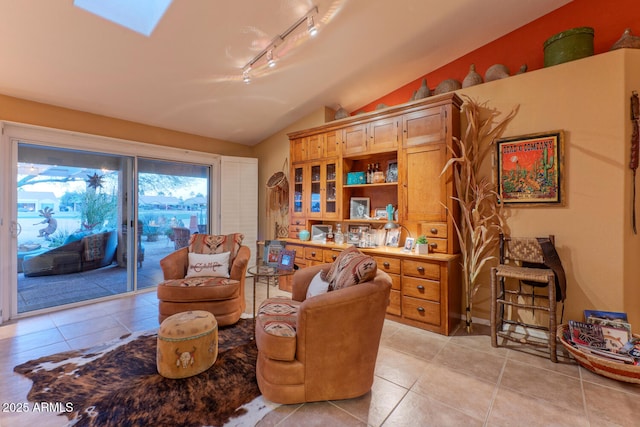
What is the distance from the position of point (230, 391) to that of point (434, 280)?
215 cm

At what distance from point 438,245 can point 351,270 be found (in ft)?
5.14

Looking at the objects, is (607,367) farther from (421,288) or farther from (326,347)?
(326,347)

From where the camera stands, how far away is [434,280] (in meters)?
2.90

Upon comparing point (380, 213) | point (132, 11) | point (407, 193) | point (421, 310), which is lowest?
point (421, 310)

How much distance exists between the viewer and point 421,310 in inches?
118

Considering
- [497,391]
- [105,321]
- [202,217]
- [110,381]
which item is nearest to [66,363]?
[110,381]

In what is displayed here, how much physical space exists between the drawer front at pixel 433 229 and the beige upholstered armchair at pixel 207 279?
2.10 m

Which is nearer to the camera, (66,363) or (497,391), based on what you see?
(497,391)

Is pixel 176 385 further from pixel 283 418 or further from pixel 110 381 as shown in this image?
pixel 283 418

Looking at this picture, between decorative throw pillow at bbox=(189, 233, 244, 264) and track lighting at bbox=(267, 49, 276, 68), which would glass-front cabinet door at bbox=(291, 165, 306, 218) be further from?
track lighting at bbox=(267, 49, 276, 68)

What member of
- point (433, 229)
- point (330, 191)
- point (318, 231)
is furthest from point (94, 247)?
point (433, 229)

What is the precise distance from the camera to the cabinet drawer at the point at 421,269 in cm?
290

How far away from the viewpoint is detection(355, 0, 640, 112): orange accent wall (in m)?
2.64

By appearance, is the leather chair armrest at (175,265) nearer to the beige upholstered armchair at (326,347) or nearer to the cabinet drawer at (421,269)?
the beige upholstered armchair at (326,347)
